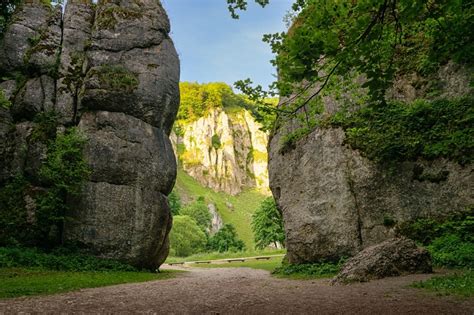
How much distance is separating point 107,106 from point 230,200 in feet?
350

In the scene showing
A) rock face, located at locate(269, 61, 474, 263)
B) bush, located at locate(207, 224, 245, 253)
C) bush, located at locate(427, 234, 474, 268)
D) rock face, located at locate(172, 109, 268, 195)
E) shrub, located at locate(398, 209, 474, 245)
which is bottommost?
bush, located at locate(207, 224, 245, 253)

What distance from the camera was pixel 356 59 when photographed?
5.93 m

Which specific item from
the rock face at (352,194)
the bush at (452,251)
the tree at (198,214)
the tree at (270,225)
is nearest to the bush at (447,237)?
the bush at (452,251)

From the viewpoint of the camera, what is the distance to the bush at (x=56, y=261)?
1585 centimetres

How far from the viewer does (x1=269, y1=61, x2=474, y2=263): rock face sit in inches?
590

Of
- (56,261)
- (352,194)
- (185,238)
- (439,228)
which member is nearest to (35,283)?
(56,261)

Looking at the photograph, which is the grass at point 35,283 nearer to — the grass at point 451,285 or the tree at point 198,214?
the grass at point 451,285

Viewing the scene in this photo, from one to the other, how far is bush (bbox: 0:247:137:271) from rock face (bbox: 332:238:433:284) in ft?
40.8

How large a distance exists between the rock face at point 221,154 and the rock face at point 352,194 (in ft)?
362

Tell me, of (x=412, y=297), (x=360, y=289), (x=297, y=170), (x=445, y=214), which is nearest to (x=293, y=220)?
(x=297, y=170)

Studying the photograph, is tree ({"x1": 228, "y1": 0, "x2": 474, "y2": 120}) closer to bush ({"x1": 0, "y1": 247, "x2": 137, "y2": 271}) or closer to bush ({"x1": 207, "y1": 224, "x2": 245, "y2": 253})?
bush ({"x1": 0, "y1": 247, "x2": 137, "y2": 271})

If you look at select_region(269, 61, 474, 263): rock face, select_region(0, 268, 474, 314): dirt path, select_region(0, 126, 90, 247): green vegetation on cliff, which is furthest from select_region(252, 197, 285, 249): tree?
select_region(0, 268, 474, 314): dirt path

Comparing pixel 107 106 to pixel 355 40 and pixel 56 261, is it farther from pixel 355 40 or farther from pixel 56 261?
pixel 355 40

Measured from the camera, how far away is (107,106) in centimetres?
2188
